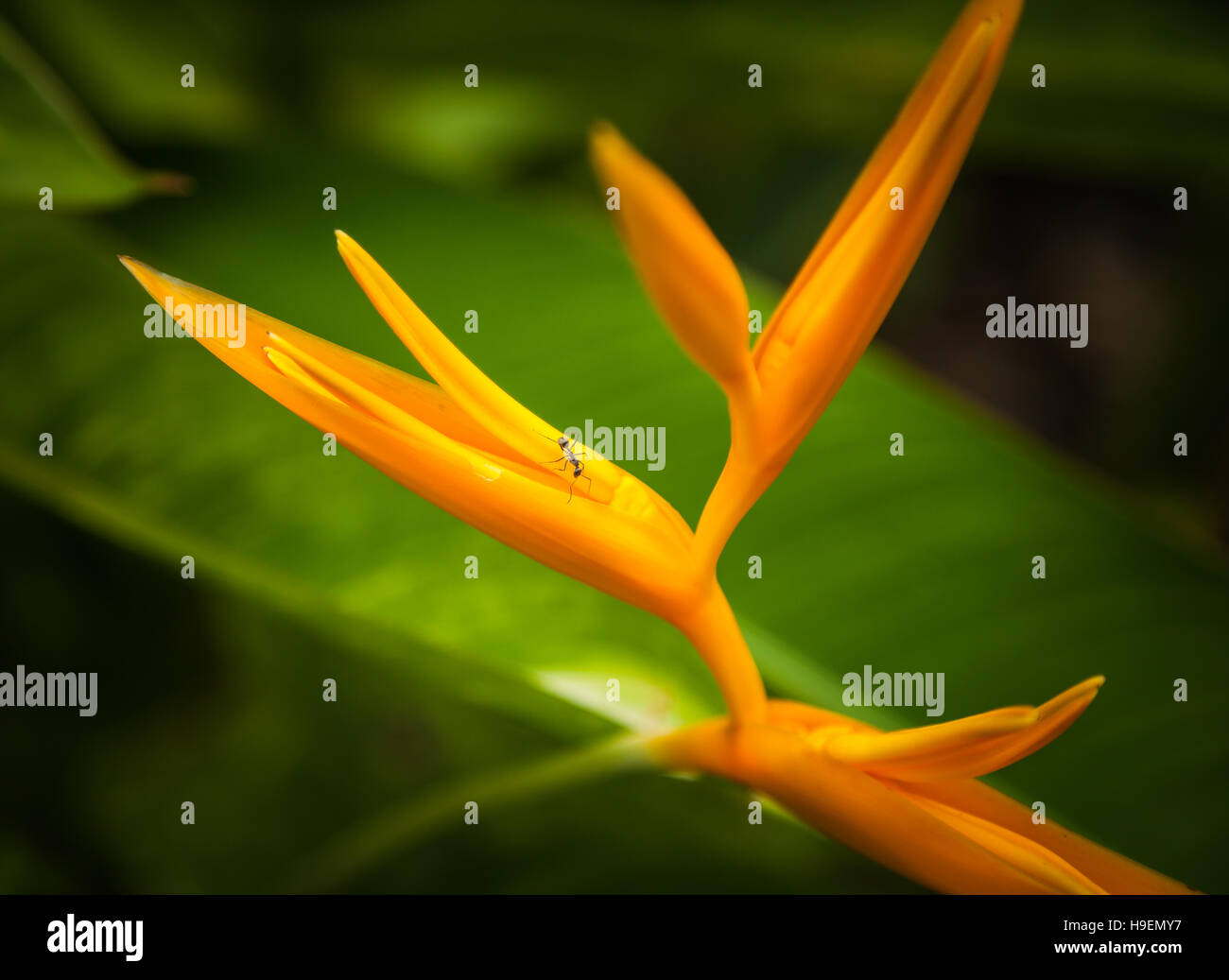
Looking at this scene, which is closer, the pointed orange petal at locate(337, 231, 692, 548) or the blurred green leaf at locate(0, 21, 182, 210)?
the pointed orange petal at locate(337, 231, 692, 548)

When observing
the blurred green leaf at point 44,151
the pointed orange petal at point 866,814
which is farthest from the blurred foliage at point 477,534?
the pointed orange petal at point 866,814

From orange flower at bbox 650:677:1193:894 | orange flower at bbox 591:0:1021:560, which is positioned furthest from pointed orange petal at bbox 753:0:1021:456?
orange flower at bbox 650:677:1193:894

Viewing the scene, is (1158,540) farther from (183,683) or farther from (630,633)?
(183,683)
